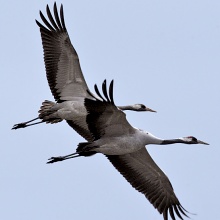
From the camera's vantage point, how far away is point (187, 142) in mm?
16219

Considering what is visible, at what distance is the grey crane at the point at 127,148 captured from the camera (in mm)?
14500

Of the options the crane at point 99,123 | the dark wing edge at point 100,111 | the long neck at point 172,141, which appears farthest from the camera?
the long neck at point 172,141

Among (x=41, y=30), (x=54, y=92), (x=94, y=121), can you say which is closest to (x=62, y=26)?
(x=41, y=30)

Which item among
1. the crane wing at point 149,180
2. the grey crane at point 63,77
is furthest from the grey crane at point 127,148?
the grey crane at point 63,77

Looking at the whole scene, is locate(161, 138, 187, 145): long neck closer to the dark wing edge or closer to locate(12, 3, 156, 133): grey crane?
the dark wing edge

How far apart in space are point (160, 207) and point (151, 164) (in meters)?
1.00

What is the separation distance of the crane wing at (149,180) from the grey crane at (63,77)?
1.75m

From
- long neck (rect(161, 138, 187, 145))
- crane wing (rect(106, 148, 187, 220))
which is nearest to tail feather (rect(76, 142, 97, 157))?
crane wing (rect(106, 148, 187, 220))

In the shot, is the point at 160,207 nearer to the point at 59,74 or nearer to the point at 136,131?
the point at 136,131

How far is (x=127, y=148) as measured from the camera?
15188 millimetres

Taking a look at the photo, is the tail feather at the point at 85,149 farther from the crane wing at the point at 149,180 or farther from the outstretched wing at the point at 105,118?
the crane wing at the point at 149,180

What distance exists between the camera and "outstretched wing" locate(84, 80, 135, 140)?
1416cm

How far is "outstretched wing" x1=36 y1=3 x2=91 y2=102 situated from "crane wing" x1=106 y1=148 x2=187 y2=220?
203cm

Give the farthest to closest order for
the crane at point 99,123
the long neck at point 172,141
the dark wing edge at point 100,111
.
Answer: the long neck at point 172,141
the crane at point 99,123
the dark wing edge at point 100,111
